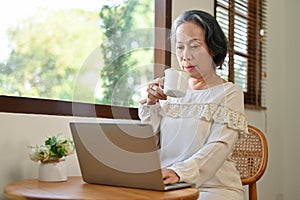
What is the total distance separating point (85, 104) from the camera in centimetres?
191

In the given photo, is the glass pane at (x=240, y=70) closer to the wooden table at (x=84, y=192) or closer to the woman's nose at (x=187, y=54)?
Result: the woman's nose at (x=187, y=54)

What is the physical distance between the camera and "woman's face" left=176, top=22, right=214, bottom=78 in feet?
5.81

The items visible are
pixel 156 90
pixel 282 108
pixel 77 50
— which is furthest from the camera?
pixel 282 108

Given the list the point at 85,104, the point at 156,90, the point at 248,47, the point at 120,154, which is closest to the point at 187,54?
the point at 156,90

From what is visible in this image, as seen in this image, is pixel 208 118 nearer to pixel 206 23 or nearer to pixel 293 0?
pixel 206 23

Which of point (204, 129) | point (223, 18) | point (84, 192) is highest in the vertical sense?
point (223, 18)

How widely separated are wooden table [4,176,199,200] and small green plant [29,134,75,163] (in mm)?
103

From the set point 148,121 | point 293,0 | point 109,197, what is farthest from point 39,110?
point 293,0

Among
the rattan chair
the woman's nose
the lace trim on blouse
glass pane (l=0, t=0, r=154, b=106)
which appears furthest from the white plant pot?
the rattan chair

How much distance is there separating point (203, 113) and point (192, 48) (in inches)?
10.1

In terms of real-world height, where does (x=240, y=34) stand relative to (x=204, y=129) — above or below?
above

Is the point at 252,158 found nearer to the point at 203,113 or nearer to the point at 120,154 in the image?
the point at 203,113

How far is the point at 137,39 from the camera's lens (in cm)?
229

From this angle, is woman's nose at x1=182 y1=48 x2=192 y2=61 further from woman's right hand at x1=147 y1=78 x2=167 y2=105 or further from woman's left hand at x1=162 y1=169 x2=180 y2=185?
woman's left hand at x1=162 y1=169 x2=180 y2=185
